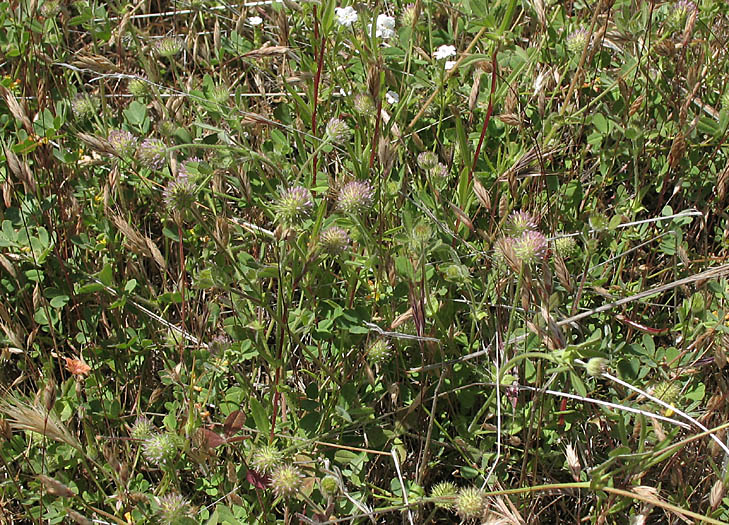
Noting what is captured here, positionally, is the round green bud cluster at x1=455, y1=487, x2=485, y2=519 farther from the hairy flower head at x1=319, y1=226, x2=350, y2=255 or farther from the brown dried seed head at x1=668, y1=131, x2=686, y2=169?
the brown dried seed head at x1=668, y1=131, x2=686, y2=169

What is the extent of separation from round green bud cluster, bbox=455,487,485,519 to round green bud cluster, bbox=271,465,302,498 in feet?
1.10

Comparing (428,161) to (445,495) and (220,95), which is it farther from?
(445,495)

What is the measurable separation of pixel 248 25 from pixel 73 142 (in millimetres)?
Answer: 802

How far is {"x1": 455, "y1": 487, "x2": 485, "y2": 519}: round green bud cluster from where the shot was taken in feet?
5.03

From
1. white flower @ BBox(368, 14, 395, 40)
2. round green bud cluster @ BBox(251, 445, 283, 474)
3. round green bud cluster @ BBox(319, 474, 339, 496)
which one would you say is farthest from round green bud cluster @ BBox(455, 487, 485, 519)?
white flower @ BBox(368, 14, 395, 40)

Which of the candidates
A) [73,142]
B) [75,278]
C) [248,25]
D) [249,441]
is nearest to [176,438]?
[249,441]

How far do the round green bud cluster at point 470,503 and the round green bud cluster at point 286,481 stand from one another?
0.33m

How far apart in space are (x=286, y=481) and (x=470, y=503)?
376 mm

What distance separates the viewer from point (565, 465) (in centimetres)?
184

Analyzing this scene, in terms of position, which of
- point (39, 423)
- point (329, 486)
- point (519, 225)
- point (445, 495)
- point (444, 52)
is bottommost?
point (445, 495)

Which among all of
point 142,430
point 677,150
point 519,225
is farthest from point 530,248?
point 142,430

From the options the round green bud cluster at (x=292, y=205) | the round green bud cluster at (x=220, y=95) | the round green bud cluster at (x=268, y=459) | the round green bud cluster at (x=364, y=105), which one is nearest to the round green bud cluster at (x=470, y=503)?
the round green bud cluster at (x=268, y=459)

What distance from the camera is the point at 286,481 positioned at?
5.15ft

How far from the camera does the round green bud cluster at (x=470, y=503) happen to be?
1533 millimetres
